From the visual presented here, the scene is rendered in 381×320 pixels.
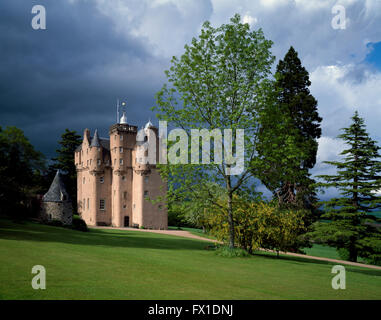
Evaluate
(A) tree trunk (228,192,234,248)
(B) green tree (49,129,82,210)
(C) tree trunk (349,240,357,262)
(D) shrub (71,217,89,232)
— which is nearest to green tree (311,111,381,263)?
(C) tree trunk (349,240,357,262)

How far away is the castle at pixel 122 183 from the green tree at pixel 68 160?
8306mm

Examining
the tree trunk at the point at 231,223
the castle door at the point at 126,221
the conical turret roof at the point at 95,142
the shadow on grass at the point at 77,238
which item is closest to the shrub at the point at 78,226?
the shadow on grass at the point at 77,238

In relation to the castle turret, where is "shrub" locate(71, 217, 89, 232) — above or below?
below

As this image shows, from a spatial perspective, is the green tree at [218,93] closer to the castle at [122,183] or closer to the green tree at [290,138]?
the green tree at [290,138]

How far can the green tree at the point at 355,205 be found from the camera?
31.6 meters

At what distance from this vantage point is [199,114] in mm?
23969

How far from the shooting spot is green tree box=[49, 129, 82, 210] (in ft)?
232

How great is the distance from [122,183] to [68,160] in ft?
60.0

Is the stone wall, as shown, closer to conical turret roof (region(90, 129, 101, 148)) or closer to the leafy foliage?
conical turret roof (region(90, 129, 101, 148))

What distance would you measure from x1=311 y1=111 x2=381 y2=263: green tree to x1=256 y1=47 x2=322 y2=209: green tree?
11.0ft
